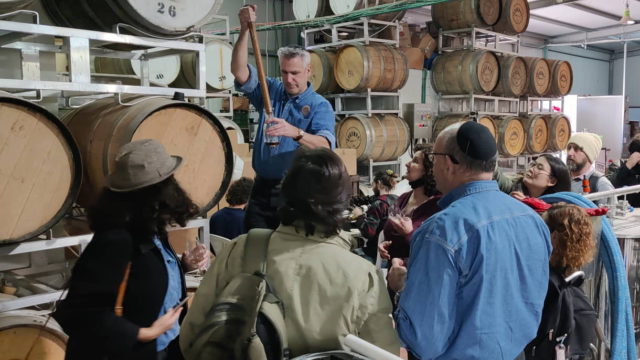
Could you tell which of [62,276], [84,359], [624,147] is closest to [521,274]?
[84,359]

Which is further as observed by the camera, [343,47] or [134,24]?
[343,47]

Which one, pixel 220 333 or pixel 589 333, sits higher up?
pixel 220 333

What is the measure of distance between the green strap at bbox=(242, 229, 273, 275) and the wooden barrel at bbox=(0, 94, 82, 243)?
41.7 inches

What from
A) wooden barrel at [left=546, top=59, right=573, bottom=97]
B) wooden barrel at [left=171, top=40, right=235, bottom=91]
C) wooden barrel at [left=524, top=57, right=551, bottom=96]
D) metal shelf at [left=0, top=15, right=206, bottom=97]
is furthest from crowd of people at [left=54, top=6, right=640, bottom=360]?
wooden barrel at [left=546, top=59, right=573, bottom=97]

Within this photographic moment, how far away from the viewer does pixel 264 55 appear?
12.1 metres

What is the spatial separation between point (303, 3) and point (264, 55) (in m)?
2.94

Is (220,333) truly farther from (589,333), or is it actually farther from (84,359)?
(589,333)

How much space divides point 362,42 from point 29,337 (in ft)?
24.2

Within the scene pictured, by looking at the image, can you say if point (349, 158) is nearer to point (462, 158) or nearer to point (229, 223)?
point (229, 223)

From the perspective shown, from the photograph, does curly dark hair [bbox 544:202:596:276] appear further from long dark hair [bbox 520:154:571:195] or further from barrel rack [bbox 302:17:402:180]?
barrel rack [bbox 302:17:402:180]

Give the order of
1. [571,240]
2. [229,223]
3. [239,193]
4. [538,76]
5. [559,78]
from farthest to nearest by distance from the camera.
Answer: [559,78], [538,76], [239,193], [229,223], [571,240]

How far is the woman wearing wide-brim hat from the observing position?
62.2 inches

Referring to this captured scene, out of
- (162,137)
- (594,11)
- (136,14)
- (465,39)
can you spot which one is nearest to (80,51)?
(136,14)

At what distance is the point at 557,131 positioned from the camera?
457 inches
